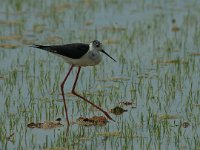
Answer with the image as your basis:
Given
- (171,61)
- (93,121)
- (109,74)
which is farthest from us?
(171,61)

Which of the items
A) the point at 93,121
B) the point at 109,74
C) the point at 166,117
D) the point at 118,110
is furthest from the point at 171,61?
the point at 93,121

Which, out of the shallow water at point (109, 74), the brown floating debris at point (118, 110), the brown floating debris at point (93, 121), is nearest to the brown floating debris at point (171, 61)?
the shallow water at point (109, 74)

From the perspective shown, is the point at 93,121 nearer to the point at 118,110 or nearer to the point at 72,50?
the point at 118,110

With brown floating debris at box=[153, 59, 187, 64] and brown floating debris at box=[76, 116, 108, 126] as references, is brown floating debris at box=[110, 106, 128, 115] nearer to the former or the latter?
brown floating debris at box=[76, 116, 108, 126]

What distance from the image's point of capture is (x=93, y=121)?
9.00m

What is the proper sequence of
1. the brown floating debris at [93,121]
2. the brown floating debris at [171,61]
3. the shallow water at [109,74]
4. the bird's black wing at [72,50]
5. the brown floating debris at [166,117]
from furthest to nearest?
the brown floating debris at [171,61]
the bird's black wing at [72,50]
the brown floating debris at [166,117]
the brown floating debris at [93,121]
the shallow water at [109,74]

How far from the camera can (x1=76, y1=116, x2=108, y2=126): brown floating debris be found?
8922 millimetres

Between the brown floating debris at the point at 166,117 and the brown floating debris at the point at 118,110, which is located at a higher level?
the brown floating debris at the point at 118,110

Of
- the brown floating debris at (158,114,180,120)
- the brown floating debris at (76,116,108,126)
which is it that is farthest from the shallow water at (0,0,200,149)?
the brown floating debris at (76,116,108,126)

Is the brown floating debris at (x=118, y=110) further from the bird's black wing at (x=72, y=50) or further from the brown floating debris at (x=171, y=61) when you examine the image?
the brown floating debris at (x=171, y=61)

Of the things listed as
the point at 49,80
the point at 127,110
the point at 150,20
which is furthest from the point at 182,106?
the point at 150,20

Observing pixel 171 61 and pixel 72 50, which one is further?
pixel 171 61

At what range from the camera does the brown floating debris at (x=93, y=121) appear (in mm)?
8922

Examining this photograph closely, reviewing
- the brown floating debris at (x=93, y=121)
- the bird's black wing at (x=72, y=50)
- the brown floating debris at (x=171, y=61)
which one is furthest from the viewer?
the brown floating debris at (x=171, y=61)
